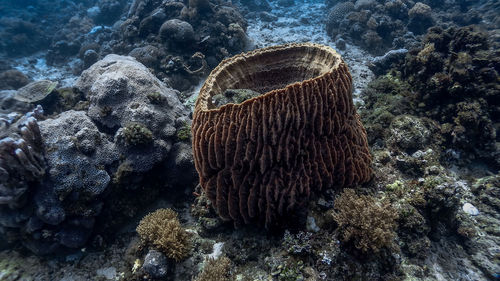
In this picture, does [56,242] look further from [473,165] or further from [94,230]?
[473,165]

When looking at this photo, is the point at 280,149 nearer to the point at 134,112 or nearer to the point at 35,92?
the point at 134,112

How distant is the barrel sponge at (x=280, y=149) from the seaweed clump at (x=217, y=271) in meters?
0.66

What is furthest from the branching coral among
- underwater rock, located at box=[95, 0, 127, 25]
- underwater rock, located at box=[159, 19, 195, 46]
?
underwater rock, located at box=[95, 0, 127, 25]

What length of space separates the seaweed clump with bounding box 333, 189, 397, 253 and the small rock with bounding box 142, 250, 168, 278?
8.85ft

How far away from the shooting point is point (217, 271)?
3.49 meters

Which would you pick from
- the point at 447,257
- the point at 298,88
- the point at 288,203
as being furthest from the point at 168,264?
the point at 447,257

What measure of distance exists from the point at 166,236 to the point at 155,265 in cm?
44

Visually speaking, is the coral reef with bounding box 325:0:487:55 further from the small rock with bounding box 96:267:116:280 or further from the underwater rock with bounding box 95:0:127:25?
the underwater rock with bounding box 95:0:127:25

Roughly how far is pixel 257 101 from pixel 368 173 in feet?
7.60

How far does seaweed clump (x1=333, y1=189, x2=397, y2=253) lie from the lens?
126 inches

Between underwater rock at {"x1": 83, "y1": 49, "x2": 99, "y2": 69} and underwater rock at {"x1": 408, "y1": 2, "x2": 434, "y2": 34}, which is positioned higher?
underwater rock at {"x1": 408, "y1": 2, "x2": 434, "y2": 34}

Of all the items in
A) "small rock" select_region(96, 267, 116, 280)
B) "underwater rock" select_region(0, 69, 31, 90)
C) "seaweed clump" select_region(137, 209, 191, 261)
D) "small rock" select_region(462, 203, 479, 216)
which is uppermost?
"seaweed clump" select_region(137, 209, 191, 261)

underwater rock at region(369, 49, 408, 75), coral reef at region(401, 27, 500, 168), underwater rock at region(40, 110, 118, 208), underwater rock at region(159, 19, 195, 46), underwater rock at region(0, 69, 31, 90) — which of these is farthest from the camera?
underwater rock at region(0, 69, 31, 90)

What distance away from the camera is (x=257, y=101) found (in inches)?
134
